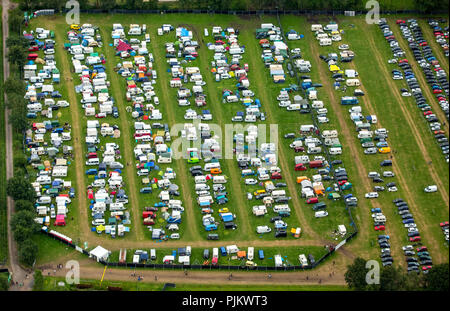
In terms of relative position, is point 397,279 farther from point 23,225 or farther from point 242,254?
point 23,225

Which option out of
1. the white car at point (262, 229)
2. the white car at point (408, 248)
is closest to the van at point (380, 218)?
the white car at point (408, 248)

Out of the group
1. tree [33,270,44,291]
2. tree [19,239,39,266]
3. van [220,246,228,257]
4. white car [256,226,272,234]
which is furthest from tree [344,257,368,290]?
tree [19,239,39,266]

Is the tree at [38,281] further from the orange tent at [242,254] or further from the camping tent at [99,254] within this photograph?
the orange tent at [242,254]

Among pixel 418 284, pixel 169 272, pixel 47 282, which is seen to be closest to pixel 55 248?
pixel 47 282

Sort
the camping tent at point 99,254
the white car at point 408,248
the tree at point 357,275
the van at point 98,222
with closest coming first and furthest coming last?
the tree at point 357,275 → the camping tent at point 99,254 → the white car at point 408,248 → the van at point 98,222

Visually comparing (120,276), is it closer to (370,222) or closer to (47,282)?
(47,282)

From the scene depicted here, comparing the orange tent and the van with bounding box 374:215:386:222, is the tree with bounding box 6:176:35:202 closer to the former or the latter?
the orange tent
